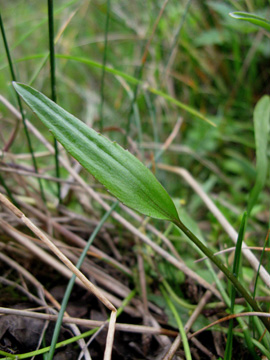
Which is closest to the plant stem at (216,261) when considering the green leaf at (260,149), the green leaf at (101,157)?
the green leaf at (101,157)

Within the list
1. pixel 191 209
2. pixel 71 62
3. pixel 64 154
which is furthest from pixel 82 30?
pixel 191 209

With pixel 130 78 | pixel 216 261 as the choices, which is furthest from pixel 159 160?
pixel 216 261

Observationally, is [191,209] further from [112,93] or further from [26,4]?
[26,4]

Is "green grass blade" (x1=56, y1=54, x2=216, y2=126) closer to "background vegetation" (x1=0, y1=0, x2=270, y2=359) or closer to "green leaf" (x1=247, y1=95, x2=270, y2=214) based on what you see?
"background vegetation" (x1=0, y1=0, x2=270, y2=359)

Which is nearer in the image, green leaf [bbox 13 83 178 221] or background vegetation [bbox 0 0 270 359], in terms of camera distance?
green leaf [bbox 13 83 178 221]

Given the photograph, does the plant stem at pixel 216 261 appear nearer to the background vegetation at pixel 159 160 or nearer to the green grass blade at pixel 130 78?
the background vegetation at pixel 159 160

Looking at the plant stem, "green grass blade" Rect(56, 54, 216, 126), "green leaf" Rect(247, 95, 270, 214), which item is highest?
"green grass blade" Rect(56, 54, 216, 126)

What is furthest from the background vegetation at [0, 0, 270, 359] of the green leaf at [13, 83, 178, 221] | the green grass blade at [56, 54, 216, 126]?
the green leaf at [13, 83, 178, 221]
